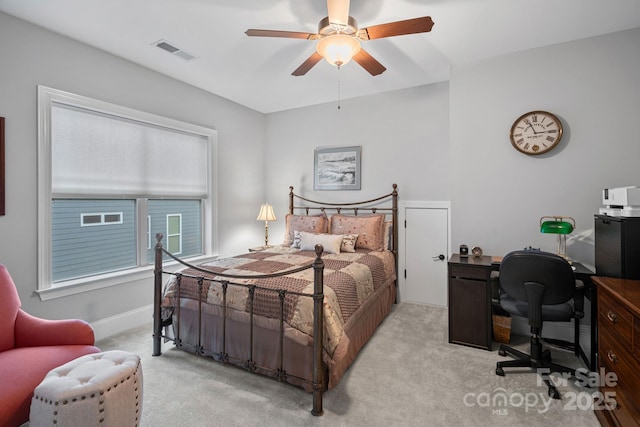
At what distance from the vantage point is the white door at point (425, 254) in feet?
13.0

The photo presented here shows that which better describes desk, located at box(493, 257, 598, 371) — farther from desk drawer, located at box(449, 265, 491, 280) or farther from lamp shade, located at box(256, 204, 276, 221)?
lamp shade, located at box(256, 204, 276, 221)

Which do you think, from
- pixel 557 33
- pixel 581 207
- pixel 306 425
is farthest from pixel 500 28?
pixel 306 425

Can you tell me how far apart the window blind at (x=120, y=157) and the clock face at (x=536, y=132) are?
373 centimetres

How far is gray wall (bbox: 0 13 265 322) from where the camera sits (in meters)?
2.53

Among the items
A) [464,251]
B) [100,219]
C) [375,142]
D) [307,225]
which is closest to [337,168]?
[375,142]

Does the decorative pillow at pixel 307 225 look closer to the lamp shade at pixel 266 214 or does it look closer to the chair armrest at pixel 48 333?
the lamp shade at pixel 266 214

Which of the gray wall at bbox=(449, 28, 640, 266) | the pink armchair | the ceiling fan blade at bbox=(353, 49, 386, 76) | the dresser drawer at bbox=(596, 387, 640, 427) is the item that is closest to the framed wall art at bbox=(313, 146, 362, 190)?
the gray wall at bbox=(449, 28, 640, 266)

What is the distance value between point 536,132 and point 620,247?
1369 millimetres

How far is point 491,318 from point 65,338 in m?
3.28

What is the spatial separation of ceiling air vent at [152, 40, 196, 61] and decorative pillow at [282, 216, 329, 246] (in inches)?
92.8

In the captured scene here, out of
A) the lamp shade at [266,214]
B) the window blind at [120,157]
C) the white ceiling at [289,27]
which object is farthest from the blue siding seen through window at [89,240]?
the lamp shade at [266,214]

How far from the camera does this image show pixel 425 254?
4.07 m

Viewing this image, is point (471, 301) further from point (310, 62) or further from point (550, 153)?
point (310, 62)

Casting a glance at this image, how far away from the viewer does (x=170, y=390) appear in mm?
2234
